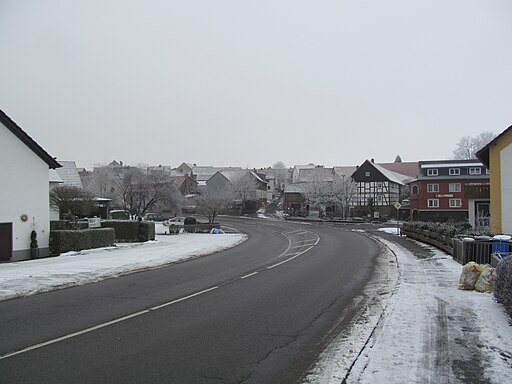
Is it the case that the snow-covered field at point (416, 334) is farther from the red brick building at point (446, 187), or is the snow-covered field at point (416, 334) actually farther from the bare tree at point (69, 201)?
the red brick building at point (446, 187)

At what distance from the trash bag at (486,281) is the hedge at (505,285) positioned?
156 centimetres

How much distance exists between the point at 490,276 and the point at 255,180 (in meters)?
86.4

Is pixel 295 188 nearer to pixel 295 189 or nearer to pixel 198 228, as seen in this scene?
pixel 295 189

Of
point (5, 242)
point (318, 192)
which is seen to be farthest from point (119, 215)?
point (5, 242)

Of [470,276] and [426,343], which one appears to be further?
[470,276]

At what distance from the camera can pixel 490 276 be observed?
11.2 metres

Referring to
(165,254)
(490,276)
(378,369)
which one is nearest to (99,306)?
(378,369)

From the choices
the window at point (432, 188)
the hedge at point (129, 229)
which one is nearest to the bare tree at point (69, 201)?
the hedge at point (129, 229)

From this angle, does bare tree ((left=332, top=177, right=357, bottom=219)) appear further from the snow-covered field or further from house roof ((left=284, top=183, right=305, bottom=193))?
the snow-covered field

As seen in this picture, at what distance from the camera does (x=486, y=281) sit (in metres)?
11.2

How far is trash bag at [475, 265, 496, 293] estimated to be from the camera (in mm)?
11109

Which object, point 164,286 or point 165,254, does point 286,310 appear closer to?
point 164,286

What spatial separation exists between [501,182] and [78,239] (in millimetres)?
21490

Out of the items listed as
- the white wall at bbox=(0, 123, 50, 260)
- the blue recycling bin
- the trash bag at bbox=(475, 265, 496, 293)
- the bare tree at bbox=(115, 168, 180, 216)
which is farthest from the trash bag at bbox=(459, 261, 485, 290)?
the bare tree at bbox=(115, 168, 180, 216)
